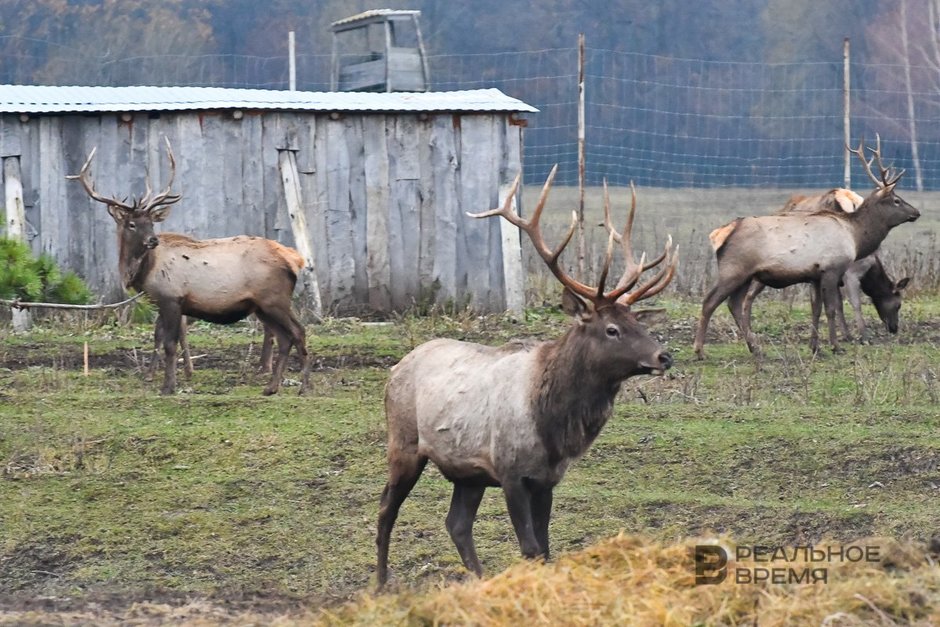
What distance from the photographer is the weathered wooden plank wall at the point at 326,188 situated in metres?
17.8

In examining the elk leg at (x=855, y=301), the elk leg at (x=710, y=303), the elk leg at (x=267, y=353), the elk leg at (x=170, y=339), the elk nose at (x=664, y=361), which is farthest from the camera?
the elk leg at (x=855, y=301)

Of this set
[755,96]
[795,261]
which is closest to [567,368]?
[795,261]

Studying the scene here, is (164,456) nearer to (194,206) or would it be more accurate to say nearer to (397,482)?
(397,482)

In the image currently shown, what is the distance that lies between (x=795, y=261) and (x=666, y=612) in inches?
373

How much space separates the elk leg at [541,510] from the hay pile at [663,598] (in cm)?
90

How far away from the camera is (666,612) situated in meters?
6.61

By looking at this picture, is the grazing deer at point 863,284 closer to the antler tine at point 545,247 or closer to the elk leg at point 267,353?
the elk leg at point 267,353

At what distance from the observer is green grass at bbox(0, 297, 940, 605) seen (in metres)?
9.17

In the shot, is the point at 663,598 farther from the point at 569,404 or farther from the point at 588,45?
the point at 588,45

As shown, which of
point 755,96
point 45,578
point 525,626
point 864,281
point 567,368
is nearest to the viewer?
point 525,626

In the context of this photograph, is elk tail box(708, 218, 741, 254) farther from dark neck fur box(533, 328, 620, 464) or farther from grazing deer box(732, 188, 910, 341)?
dark neck fur box(533, 328, 620, 464)

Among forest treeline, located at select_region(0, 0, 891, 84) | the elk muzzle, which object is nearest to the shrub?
the elk muzzle

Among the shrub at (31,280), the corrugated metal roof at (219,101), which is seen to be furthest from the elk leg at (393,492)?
the corrugated metal roof at (219,101)

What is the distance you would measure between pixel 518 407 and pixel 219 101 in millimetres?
10691
